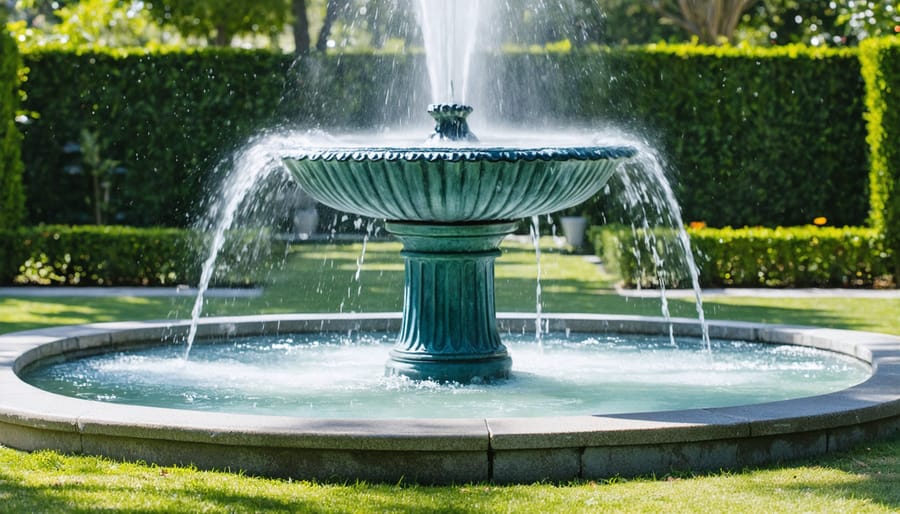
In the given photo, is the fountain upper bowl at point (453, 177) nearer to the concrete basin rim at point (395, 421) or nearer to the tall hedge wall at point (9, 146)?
the concrete basin rim at point (395, 421)

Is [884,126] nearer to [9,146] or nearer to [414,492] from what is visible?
[9,146]

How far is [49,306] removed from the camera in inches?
512

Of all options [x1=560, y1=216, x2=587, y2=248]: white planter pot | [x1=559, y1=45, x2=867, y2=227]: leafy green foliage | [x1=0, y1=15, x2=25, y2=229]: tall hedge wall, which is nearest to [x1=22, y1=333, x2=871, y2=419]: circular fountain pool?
[x1=0, y1=15, x2=25, y2=229]: tall hedge wall

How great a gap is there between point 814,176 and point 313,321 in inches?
422

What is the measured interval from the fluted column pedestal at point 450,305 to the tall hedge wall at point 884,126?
9468 millimetres

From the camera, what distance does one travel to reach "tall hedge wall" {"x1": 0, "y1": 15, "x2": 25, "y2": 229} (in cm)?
1622

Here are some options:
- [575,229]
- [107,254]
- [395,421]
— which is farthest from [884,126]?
[395,421]

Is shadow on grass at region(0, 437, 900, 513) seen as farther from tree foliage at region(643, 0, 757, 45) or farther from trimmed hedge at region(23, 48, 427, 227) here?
tree foliage at region(643, 0, 757, 45)

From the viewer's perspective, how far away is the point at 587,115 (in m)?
19.3

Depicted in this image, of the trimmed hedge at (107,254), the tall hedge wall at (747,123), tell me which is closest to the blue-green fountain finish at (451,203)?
the trimmed hedge at (107,254)

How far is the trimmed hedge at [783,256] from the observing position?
15.1 metres

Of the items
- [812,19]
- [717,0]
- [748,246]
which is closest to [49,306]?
[748,246]

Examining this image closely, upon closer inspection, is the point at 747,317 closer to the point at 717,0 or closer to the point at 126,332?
the point at 126,332

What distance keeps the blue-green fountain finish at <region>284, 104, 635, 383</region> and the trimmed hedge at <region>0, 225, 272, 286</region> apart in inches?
303
